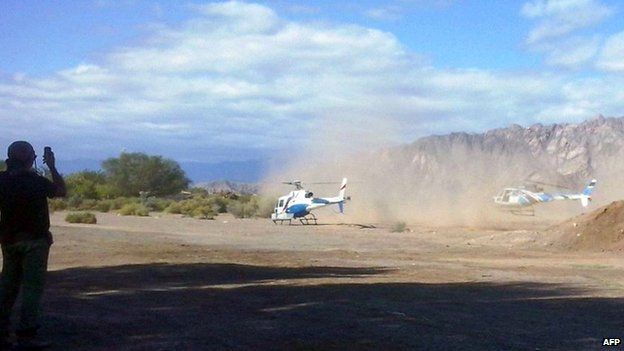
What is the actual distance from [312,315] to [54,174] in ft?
14.9

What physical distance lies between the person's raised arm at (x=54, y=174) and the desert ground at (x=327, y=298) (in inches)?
66.8

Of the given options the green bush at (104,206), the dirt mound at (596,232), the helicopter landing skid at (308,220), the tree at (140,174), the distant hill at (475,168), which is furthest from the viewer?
the tree at (140,174)

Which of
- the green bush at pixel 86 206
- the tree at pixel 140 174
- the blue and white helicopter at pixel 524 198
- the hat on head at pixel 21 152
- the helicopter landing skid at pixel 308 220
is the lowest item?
the hat on head at pixel 21 152

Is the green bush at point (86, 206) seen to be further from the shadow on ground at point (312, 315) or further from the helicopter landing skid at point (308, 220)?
the shadow on ground at point (312, 315)

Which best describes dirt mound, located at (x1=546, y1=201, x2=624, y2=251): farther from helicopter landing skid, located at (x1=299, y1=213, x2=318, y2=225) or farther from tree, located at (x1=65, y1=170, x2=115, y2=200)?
tree, located at (x1=65, y1=170, x2=115, y2=200)

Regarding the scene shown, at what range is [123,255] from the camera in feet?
94.6

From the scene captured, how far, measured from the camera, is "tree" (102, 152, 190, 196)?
321 feet

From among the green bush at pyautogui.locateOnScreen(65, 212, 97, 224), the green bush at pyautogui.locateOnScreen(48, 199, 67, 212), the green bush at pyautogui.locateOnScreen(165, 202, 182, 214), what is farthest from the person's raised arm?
the green bush at pyautogui.locateOnScreen(165, 202, 182, 214)

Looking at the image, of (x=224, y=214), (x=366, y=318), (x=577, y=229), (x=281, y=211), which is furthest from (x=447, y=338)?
(x=224, y=214)

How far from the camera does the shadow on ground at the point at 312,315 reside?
11.4 metres

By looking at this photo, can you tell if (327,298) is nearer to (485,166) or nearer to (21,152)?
(21,152)

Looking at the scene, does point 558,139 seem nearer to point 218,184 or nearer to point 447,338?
point 218,184

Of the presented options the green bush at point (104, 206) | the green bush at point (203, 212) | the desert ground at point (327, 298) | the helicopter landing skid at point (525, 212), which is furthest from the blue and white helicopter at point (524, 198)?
the desert ground at point (327, 298)

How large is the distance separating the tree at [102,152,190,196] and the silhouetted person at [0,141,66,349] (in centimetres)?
8708
